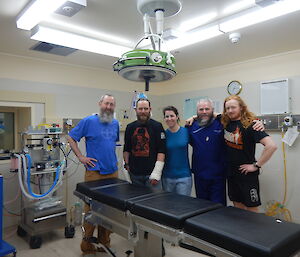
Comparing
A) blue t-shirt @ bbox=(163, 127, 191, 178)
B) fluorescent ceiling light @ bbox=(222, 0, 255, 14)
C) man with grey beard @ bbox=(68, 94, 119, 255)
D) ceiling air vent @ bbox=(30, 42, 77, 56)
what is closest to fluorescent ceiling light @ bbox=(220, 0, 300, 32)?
fluorescent ceiling light @ bbox=(222, 0, 255, 14)

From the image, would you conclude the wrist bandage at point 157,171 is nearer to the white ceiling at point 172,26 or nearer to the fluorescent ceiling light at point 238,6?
the white ceiling at point 172,26

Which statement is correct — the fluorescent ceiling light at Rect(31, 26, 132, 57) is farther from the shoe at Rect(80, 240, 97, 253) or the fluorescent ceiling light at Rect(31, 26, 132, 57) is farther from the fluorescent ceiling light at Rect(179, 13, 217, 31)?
the shoe at Rect(80, 240, 97, 253)

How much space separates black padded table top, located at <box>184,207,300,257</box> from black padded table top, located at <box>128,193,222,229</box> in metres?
0.05

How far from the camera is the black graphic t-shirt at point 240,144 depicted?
2100 millimetres

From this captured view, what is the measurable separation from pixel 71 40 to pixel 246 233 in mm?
2288

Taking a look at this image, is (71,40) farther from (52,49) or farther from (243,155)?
(243,155)

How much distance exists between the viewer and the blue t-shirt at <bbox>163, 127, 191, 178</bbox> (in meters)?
2.47

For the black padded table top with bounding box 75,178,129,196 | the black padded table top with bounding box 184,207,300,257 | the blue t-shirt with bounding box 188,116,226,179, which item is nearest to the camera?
the black padded table top with bounding box 184,207,300,257

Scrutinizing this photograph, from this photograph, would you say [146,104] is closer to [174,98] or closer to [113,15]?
[113,15]

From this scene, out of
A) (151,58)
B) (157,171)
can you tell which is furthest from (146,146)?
(151,58)

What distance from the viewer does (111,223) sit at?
5.94 feet

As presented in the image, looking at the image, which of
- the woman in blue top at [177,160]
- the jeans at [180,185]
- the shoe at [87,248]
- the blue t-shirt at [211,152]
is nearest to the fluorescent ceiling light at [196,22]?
the woman in blue top at [177,160]

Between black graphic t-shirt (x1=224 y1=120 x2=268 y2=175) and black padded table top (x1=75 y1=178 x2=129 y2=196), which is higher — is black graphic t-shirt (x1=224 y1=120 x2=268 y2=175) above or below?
above

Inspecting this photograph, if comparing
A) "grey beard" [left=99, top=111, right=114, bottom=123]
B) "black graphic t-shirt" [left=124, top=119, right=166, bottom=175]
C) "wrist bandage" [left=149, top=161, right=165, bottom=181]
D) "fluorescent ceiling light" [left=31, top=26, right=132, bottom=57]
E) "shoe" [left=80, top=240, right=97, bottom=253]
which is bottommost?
"shoe" [left=80, top=240, right=97, bottom=253]
